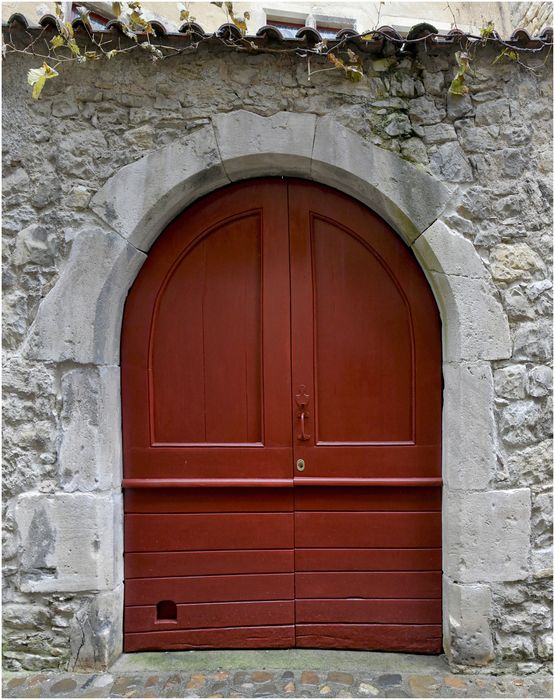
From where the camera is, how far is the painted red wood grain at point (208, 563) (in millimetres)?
2732

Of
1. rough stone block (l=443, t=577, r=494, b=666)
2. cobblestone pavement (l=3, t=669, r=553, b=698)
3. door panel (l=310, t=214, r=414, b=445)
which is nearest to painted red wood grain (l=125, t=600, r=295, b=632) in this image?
cobblestone pavement (l=3, t=669, r=553, b=698)

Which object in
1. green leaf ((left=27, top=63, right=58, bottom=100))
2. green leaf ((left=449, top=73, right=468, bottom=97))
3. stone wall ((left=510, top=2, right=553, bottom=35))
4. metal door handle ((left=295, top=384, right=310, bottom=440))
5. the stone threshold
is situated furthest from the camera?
stone wall ((left=510, top=2, right=553, bottom=35))

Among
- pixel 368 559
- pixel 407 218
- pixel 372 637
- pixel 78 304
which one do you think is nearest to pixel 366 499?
pixel 368 559

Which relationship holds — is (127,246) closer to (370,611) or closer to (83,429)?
(83,429)

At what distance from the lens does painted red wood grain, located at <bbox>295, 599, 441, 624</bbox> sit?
2.72m

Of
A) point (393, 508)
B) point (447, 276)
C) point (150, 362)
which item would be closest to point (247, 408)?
point (150, 362)

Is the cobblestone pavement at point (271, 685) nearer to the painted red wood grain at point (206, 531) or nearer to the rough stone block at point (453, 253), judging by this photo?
the painted red wood grain at point (206, 531)

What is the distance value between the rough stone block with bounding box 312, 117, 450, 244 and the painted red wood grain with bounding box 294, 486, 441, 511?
1.39 meters

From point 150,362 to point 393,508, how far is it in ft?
5.03

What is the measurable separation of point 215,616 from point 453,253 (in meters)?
2.29

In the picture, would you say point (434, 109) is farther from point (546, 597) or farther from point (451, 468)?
point (546, 597)

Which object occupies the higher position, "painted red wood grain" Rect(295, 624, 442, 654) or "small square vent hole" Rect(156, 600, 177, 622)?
"small square vent hole" Rect(156, 600, 177, 622)

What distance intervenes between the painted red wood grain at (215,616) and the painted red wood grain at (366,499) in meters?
0.57

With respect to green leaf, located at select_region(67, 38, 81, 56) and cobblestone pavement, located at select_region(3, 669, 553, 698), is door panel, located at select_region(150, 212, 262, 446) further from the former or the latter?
cobblestone pavement, located at select_region(3, 669, 553, 698)
